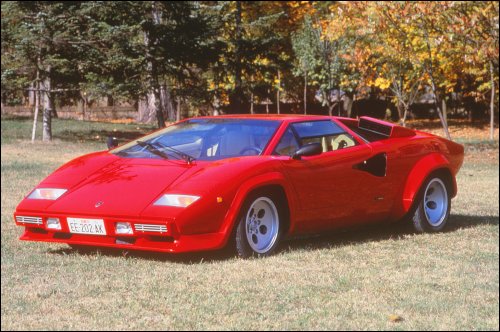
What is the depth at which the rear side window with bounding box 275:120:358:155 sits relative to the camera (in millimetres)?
8625

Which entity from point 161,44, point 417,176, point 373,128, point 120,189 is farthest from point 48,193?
point 161,44

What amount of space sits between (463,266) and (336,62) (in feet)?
122

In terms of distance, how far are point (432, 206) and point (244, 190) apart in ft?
9.82

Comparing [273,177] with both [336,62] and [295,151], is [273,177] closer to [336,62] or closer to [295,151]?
[295,151]

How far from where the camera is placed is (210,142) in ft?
28.3

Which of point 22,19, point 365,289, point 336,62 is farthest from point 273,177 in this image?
point 336,62

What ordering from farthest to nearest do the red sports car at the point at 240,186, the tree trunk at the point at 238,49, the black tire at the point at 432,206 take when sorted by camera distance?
the tree trunk at the point at 238,49 → the black tire at the point at 432,206 → the red sports car at the point at 240,186

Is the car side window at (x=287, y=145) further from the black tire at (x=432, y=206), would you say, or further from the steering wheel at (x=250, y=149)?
the black tire at (x=432, y=206)

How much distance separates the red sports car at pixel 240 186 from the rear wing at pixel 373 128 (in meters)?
0.01

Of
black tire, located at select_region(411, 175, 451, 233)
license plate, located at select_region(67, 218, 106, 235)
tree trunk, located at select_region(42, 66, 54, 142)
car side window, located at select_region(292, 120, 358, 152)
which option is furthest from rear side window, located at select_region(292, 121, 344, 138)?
tree trunk, located at select_region(42, 66, 54, 142)

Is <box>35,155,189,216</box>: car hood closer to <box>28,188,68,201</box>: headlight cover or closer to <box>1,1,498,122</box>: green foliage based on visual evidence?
<box>28,188,68,201</box>: headlight cover

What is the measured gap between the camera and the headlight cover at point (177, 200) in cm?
757

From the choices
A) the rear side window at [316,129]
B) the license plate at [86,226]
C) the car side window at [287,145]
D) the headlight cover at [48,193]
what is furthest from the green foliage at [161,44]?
the license plate at [86,226]

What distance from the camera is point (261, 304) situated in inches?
240
